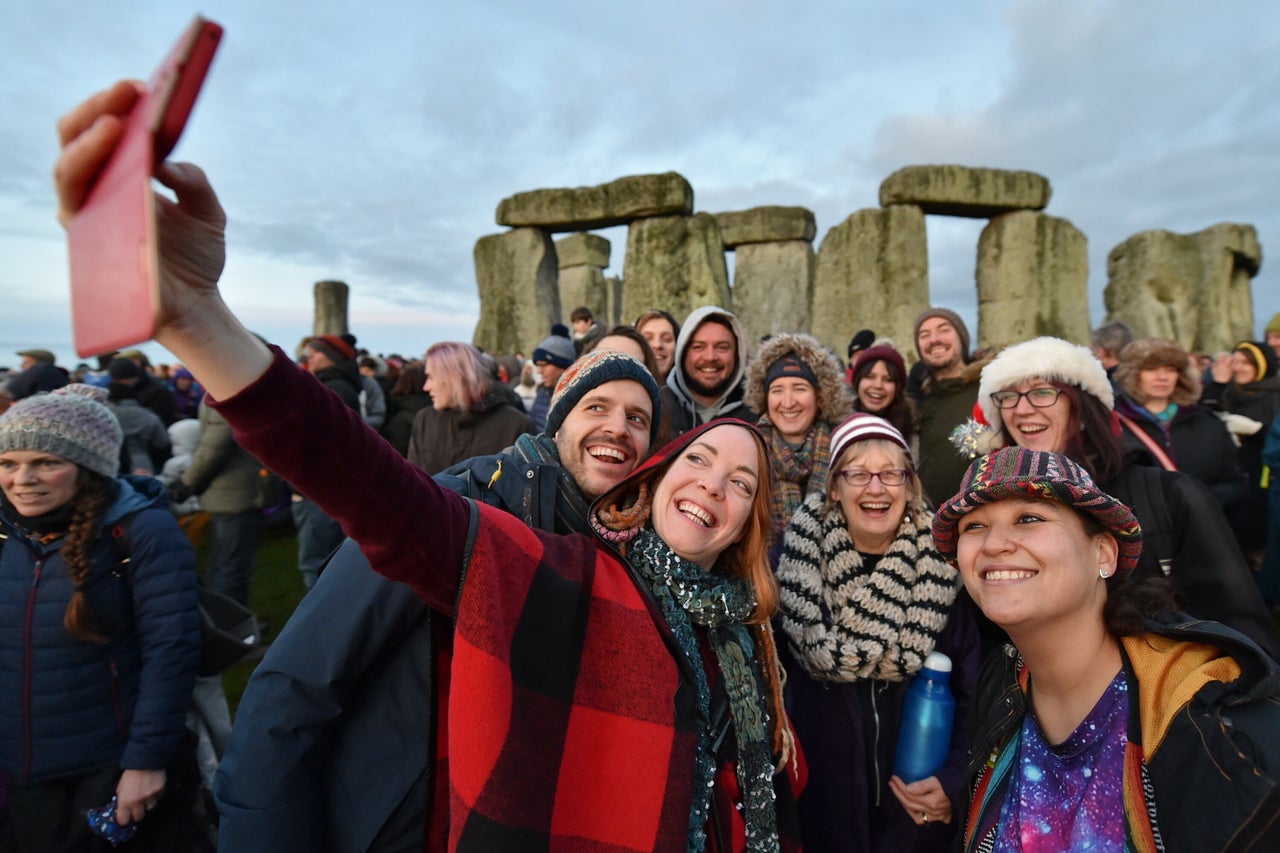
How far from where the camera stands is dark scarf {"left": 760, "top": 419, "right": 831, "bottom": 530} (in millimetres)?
2576

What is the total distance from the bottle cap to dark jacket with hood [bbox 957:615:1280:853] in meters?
0.60

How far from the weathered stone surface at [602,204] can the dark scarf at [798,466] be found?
6148 mm

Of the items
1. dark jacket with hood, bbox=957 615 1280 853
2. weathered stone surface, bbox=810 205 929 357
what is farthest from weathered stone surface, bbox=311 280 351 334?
dark jacket with hood, bbox=957 615 1280 853

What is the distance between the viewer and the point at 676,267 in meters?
8.23

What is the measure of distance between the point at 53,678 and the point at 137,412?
3.28 metres

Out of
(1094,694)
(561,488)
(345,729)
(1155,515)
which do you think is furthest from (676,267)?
(345,729)

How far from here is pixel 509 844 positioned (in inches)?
37.1

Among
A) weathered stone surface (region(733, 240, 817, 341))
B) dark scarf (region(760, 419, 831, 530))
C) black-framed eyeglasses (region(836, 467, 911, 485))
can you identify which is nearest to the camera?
black-framed eyeglasses (region(836, 467, 911, 485))

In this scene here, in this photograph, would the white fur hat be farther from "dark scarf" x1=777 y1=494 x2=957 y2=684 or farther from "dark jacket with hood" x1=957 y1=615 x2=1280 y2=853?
"dark jacket with hood" x1=957 y1=615 x2=1280 y2=853

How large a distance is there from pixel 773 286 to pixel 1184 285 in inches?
239

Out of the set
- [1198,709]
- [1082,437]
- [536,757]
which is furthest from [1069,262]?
[536,757]

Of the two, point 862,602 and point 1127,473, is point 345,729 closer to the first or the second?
point 862,602

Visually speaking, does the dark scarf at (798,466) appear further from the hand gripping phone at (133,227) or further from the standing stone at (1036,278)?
the standing stone at (1036,278)

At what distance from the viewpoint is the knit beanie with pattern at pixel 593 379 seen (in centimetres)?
171
